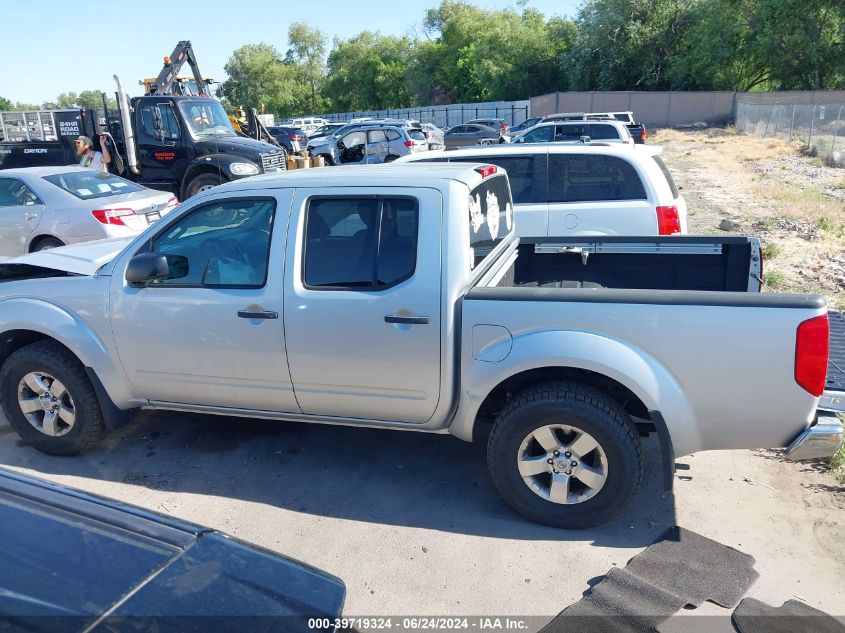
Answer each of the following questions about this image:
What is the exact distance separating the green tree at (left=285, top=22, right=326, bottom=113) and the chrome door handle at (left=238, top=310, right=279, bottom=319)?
89.6 m

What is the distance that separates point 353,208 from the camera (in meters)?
3.88

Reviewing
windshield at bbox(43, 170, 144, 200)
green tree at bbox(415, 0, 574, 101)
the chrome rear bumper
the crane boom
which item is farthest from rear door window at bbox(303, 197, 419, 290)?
green tree at bbox(415, 0, 574, 101)

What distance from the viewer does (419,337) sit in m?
3.60

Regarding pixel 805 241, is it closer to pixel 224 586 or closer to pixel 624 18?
pixel 224 586

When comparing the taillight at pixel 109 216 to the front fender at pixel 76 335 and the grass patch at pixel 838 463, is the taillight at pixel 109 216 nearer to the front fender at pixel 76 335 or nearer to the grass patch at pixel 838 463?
the front fender at pixel 76 335

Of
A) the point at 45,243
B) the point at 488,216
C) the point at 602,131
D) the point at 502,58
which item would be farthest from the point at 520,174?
the point at 502,58

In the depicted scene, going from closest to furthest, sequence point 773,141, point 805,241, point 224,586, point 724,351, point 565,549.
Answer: point 224,586, point 724,351, point 565,549, point 805,241, point 773,141

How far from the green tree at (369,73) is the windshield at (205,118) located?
63.1 m

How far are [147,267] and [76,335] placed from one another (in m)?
0.80

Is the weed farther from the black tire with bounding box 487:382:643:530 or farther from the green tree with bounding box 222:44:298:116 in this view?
the green tree with bounding box 222:44:298:116

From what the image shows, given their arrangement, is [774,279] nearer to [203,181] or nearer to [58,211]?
[58,211]

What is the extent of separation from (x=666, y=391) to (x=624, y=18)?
53.8m

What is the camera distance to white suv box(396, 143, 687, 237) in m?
6.61

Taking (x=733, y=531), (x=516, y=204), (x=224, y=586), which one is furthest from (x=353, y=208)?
(x=516, y=204)
